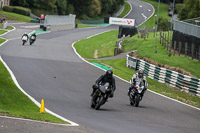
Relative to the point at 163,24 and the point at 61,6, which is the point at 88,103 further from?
the point at 61,6

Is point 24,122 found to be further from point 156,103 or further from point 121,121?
point 156,103

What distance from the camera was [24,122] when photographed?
41.8 feet

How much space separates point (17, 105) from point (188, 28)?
1042 inches

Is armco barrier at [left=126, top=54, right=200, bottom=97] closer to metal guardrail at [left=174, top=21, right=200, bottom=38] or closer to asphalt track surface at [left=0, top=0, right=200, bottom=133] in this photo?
asphalt track surface at [left=0, top=0, right=200, bottom=133]

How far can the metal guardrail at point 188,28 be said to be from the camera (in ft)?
128

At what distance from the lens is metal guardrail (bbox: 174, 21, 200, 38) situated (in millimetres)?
39156

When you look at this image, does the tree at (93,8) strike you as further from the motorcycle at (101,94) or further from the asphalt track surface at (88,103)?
the motorcycle at (101,94)

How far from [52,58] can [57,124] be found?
2641 cm

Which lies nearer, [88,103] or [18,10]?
[88,103]

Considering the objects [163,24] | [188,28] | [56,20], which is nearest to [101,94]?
[188,28]

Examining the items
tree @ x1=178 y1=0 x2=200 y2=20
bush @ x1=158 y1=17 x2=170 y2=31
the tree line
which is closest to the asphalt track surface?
tree @ x1=178 y1=0 x2=200 y2=20

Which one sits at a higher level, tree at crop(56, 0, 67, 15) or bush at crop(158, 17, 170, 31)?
tree at crop(56, 0, 67, 15)

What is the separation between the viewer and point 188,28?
41688 mm

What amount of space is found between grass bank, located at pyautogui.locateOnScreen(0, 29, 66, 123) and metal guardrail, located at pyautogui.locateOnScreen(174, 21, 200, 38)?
19.6 m
